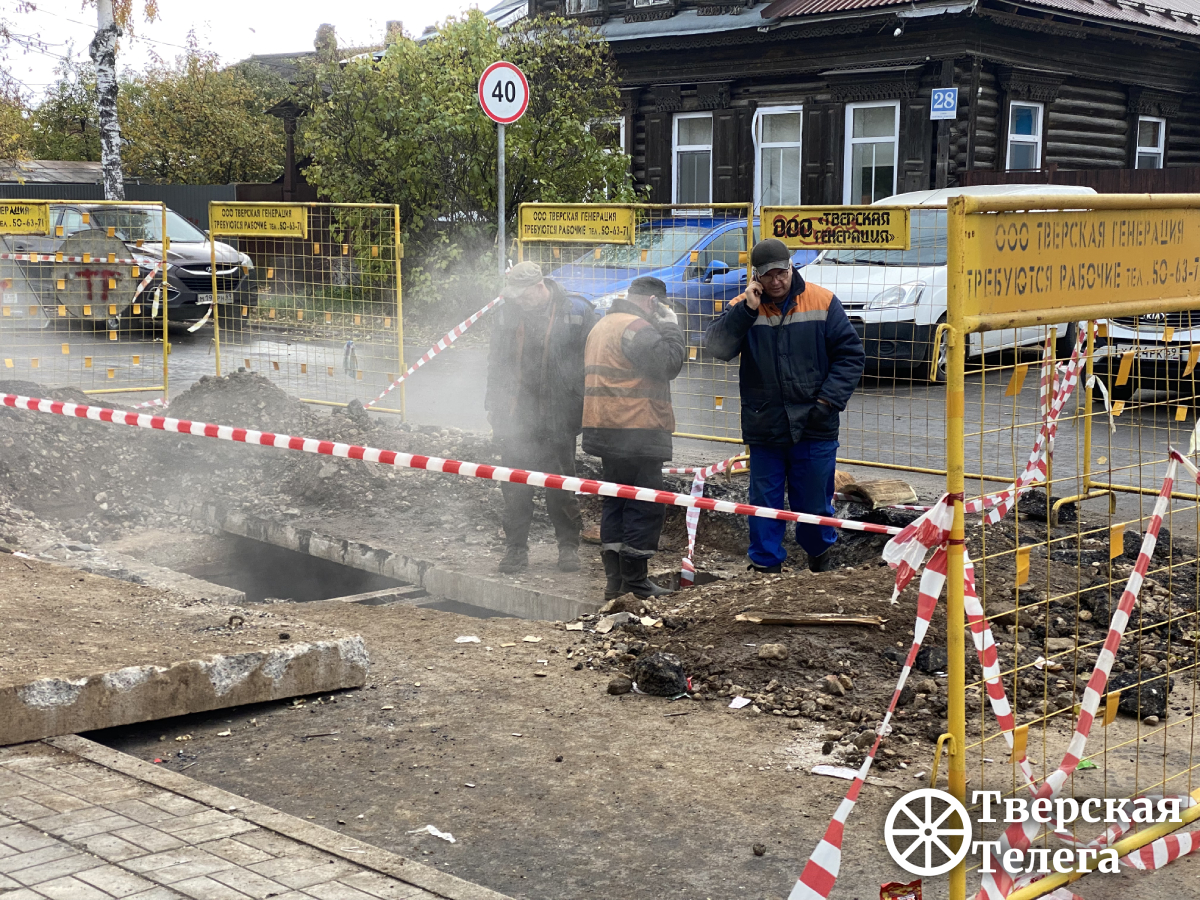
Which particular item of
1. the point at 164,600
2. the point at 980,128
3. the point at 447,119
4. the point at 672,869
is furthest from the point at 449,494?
the point at 980,128

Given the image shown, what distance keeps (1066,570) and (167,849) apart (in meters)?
4.81

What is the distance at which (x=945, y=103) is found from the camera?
65.3 ft

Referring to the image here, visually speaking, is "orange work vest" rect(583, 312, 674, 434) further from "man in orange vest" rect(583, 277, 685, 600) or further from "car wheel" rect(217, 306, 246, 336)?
"car wheel" rect(217, 306, 246, 336)

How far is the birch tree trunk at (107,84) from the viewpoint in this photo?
73.4 ft

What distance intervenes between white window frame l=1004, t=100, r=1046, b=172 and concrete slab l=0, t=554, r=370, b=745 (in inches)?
708

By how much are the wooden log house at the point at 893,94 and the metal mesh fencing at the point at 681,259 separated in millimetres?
9800

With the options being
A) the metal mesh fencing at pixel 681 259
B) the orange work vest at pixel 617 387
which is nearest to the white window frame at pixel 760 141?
the metal mesh fencing at pixel 681 259

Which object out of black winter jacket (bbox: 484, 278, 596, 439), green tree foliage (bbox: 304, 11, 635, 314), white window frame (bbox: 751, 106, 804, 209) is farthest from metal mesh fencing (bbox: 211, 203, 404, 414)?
white window frame (bbox: 751, 106, 804, 209)

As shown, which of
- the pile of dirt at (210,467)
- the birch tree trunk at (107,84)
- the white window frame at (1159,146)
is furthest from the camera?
the white window frame at (1159,146)

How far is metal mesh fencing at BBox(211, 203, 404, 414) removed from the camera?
1288 cm

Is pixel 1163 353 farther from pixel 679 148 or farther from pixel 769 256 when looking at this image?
pixel 679 148

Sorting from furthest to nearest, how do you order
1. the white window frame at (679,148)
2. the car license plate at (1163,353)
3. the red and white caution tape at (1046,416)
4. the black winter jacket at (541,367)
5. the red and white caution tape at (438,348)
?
the white window frame at (679,148), the red and white caution tape at (438,348), the black winter jacket at (541,367), the red and white caution tape at (1046,416), the car license plate at (1163,353)

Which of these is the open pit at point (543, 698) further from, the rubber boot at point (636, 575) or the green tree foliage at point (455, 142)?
the green tree foliage at point (455, 142)

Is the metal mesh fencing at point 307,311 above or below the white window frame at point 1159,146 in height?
below
